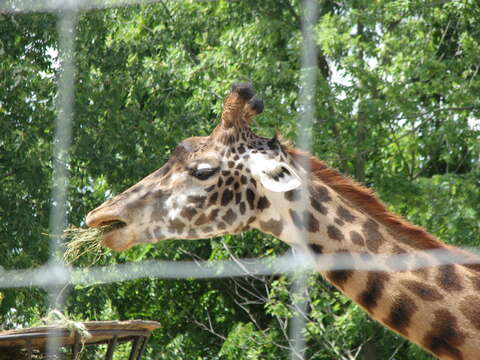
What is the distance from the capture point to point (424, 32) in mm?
9602

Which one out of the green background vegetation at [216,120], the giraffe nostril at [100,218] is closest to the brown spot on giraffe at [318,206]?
the giraffe nostril at [100,218]

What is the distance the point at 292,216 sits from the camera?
330 centimetres

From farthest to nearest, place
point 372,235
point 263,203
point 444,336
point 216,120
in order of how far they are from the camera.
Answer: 1. point 216,120
2. point 263,203
3. point 372,235
4. point 444,336

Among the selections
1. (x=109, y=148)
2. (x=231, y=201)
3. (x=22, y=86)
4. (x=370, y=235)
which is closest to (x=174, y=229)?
(x=231, y=201)

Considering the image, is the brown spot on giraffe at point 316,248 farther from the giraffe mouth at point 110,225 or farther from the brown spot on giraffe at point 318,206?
the giraffe mouth at point 110,225

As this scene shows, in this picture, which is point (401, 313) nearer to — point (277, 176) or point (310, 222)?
point (310, 222)

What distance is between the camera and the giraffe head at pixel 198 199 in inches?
131

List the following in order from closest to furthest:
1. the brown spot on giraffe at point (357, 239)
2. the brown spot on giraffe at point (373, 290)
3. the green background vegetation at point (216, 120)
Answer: the brown spot on giraffe at point (373, 290)
the brown spot on giraffe at point (357, 239)
the green background vegetation at point (216, 120)

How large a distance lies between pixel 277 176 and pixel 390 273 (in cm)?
50

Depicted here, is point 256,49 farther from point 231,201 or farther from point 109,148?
point 231,201

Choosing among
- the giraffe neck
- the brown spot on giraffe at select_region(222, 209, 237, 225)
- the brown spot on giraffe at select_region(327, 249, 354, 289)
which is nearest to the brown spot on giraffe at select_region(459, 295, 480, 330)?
the giraffe neck

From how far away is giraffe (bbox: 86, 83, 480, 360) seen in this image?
10.0 feet

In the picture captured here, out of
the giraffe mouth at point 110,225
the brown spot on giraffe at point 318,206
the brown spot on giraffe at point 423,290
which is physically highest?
the brown spot on giraffe at point 318,206

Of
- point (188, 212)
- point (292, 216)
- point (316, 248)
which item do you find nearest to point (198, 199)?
point (188, 212)
